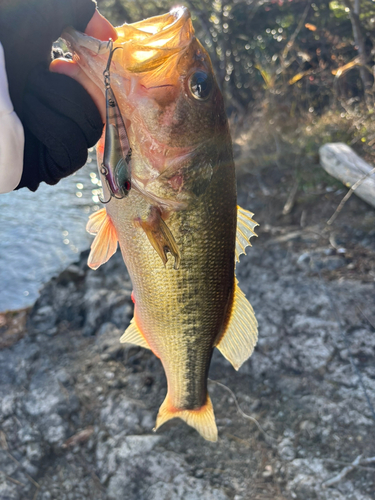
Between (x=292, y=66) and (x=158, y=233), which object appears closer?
(x=158, y=233)

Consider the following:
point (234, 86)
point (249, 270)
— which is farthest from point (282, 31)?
point (249, 270)

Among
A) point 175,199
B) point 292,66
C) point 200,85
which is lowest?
point 292,66

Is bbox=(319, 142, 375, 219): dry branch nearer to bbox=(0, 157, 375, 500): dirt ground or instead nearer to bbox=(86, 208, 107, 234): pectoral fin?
bbox=(0, 157, 375, 500): dirt ground

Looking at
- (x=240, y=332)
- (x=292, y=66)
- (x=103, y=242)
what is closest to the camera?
(x=103, y=242)

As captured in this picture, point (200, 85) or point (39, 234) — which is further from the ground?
point (200, 85)

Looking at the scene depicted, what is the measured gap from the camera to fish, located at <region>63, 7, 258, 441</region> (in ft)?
4.19

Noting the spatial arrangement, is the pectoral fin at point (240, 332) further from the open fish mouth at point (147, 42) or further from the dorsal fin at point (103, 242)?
the open fish mouth at point (147, 42)

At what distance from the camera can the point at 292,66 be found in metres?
8.40

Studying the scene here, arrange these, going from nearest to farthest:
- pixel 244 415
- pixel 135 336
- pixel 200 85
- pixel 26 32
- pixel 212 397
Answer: pixel 26 32
pixel 200 85
pixel 135 336
pixel 244 415
pixel 212 397

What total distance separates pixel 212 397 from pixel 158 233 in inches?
83.9

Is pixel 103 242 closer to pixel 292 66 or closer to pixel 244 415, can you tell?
pixel 244 415

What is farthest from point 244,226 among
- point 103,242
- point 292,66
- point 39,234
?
point 292,66

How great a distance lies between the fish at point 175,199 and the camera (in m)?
1.28

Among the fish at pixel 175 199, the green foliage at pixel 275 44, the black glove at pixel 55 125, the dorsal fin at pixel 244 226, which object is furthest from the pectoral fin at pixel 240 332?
the green foliage at pixel 275 44
